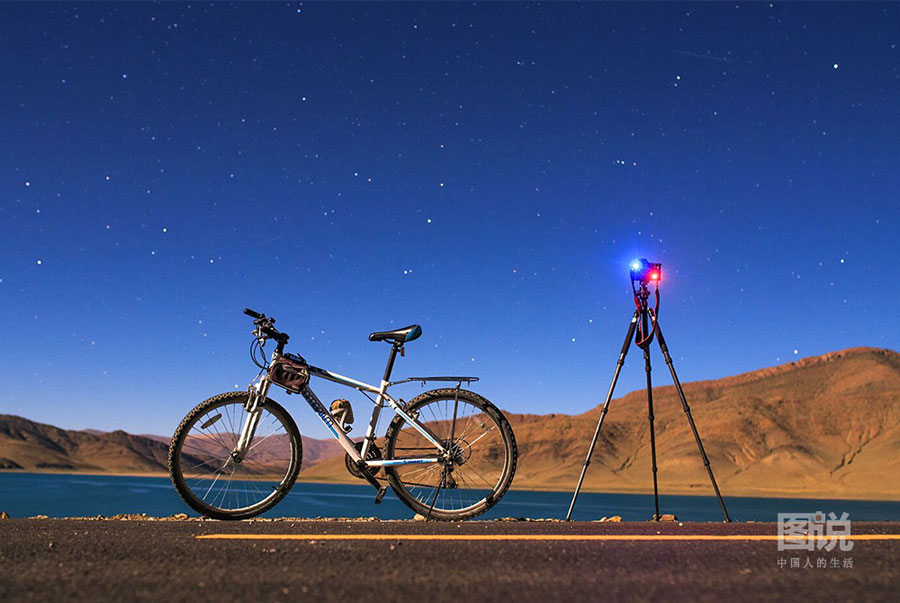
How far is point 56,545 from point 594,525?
4431mm

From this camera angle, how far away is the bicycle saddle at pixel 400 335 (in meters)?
7.39

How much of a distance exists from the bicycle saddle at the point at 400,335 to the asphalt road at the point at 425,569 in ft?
7.73

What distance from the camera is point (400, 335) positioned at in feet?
24.3

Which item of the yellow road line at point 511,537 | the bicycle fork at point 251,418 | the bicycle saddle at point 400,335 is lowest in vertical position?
the yellow road line at point 511,537

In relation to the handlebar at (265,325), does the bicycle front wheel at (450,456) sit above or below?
below

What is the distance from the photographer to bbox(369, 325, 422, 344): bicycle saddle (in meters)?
7.39

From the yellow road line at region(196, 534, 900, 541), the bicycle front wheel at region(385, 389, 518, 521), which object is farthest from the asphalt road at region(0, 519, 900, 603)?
the bicycle front wheel at region(385, 389, 518, 521)

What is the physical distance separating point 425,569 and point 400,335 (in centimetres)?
383

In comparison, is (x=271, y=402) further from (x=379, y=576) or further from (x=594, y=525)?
(x=379, y=576)

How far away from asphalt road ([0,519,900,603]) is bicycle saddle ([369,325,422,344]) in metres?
2.36

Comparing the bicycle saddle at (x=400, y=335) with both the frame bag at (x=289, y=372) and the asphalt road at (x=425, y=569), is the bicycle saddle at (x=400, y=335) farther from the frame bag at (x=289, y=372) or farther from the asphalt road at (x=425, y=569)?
the asphalt road at (x=425, y=569)

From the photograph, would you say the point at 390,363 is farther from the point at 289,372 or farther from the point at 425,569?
the point at 425,569

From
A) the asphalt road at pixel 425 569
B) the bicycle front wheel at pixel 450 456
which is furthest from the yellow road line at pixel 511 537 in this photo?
the bicycle front wheel at pixel 450 456

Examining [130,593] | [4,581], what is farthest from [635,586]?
[4,581]
